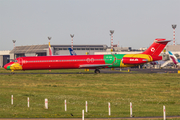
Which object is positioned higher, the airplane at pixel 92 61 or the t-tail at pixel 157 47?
the t-tail at pixel 157 47

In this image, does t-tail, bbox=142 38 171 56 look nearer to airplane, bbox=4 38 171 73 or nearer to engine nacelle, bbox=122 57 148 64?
airplane, bbox=4 38 171 73

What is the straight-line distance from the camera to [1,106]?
945 inches

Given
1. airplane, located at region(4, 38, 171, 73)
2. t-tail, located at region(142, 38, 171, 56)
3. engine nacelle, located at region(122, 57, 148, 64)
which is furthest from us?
t-tail, located at region(142, 38, 171, 56)

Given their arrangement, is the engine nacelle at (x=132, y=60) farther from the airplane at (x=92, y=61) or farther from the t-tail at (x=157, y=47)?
the t-tail at (x=157, y=47)

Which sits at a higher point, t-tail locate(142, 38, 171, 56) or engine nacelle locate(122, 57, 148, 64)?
t-tail locate(142, 38, 171, 56)

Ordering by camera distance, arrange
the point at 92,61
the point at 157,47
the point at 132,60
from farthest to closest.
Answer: the point at 157,47
the point at 92,61
the point at 132,60

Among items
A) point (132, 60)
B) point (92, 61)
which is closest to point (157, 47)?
point (132, 60)

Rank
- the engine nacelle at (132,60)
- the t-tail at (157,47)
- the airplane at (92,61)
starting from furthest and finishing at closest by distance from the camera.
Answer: the t-tail at (157,47)
the airplane at (92,61)
the engine nacelle at (132,60)

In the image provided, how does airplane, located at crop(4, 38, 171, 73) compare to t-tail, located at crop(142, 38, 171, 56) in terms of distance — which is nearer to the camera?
airplane, located at crop(4, 38, 171, 73)

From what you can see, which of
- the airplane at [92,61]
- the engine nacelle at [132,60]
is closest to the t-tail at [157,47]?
the airplane at [92,61]

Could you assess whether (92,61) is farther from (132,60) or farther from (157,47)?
(157,47)

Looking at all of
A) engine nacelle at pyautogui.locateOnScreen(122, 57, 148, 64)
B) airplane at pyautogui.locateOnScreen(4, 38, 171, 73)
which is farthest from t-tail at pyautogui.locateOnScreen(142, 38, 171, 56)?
engine nacelle at pyautogui.locateOnScreen(122, 57, 148, 64)

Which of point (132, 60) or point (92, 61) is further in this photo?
point (92, 61)

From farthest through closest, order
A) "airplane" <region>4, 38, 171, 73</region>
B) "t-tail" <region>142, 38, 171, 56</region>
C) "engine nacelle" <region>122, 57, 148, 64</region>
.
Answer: "t-tail" <region>142, 38, 171, 56</region>, "airplane" <region>4, 38, 171, 73</region>, "engine nacelle" <region>122, 57, 148, 64</region>
